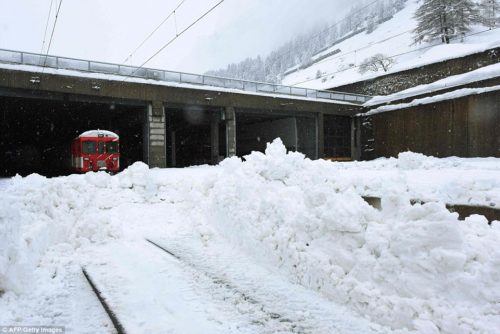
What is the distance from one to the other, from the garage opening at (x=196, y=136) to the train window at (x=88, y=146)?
621 centimetres

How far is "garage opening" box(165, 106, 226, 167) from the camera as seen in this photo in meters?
26.7

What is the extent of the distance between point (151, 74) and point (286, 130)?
42.3ft

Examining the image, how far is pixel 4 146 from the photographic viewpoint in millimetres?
36156

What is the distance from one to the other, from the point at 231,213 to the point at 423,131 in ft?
67.5

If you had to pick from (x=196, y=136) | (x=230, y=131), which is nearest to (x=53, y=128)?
(x=196, y=136)

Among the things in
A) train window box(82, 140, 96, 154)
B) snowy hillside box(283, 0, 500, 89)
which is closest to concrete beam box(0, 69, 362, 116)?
train window box(82, 140, 96, 154)

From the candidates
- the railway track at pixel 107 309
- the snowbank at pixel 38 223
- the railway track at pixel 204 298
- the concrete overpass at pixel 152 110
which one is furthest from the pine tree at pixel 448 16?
the railway track at pixel 107 309

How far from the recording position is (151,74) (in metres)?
21.5

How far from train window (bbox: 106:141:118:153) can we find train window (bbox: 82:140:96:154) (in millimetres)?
853

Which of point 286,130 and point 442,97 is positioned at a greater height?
point 442,97

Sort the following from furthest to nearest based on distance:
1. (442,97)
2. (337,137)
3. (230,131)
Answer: (337,137)
(230,131)
(442,97)

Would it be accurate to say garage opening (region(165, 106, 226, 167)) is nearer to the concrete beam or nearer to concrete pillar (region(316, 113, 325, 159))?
the concrete beam

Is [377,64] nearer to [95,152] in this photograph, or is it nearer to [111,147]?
[111,147]

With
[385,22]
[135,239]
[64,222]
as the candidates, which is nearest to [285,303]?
[135,239]
